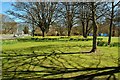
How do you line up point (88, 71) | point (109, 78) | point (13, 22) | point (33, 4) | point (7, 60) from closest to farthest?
point (109, 78), point (88, 71), point (7, 60), point (33, 4), point (13, 22)

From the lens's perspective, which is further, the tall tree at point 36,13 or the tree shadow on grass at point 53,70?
the tall tree at point 36,13

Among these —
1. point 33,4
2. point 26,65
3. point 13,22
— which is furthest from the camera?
point 13,22

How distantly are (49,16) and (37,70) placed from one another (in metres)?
21.2

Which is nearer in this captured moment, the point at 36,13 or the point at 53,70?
the point at 53,70

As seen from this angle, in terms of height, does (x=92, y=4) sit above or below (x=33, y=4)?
below

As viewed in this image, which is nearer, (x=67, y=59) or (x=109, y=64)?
(x=109, y=64)

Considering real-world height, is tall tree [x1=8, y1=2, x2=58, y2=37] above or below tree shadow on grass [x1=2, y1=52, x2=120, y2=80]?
above

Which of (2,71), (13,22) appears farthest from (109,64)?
(13,22)

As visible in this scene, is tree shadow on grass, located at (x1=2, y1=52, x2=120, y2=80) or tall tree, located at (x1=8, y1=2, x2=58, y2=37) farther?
tall tree, located at (x1=8, y1=2, x2=58, y2=37)

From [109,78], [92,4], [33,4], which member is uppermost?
[33,4]

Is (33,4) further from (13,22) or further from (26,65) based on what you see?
(26,65)

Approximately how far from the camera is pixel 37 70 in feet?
17.6

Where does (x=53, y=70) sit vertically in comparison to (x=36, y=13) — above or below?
below

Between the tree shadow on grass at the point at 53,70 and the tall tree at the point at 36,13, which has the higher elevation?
the tall tree at the point at 36,13
